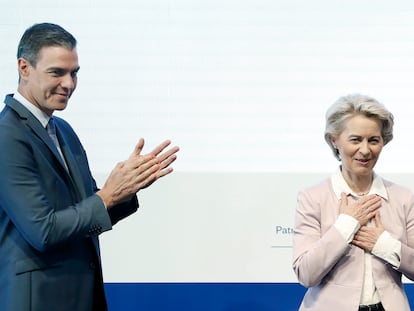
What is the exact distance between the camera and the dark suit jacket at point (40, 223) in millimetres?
1645

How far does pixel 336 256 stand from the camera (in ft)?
6.10

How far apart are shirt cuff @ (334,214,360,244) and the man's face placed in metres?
0.79

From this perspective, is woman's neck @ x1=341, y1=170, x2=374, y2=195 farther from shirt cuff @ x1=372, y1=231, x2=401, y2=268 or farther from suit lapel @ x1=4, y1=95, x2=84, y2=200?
suit lapel @ x1=4, y1=95, x2=84, y2=200

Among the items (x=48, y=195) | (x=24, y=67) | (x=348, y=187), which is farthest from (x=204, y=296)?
(x=24, y=67)

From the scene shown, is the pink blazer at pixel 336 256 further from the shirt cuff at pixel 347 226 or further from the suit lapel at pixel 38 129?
the suit lapel at pixel 38 129

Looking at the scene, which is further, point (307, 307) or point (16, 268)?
point (307, 307)

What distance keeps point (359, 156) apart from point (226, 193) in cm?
89

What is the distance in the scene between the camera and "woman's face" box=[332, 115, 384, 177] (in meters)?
1.96

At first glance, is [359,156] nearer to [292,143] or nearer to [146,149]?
[292,143]

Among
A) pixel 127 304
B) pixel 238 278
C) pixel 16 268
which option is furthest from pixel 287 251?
pixel 16 268

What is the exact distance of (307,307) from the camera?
1956 mm

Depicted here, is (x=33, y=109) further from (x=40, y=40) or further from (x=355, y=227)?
(x=355, y=227)

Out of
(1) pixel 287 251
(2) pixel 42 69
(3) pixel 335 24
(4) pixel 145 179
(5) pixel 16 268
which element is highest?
(3) pixel 335 24

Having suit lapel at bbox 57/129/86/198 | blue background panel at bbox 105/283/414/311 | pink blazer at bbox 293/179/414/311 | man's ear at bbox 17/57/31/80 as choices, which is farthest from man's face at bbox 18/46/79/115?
blue background panel at bbox 105/283/414/311
